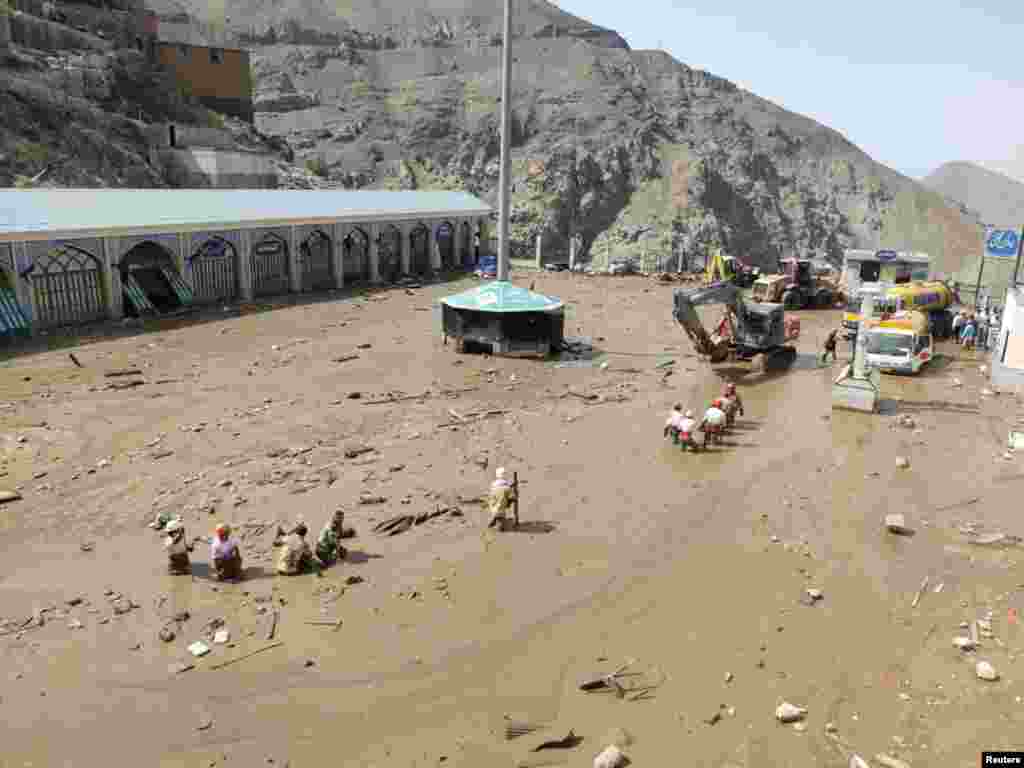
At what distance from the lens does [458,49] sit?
106062 millimetres

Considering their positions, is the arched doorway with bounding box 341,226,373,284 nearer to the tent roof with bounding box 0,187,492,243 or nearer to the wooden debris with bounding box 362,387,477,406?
the tent roof with bounding box 0,187,492,243

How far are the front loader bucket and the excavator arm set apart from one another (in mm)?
4495

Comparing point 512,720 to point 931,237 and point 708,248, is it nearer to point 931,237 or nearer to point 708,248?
point 708,248

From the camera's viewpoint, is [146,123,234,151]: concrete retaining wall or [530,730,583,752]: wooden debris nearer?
[530,730,583,752]: wooden debris

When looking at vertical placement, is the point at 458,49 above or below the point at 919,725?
above

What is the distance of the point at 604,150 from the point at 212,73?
43.5 metres

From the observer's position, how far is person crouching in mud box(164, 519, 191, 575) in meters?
10.5

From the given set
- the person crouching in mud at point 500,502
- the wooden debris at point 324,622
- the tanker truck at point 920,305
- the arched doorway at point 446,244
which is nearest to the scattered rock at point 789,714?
the wooden debris at point 324,622

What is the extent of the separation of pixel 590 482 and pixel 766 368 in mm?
12328

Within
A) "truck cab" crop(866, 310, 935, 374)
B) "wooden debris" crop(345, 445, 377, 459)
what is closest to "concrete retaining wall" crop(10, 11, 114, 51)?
"wooden debris" crop(345, 445, 377, 459)

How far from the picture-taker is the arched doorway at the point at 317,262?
125ft

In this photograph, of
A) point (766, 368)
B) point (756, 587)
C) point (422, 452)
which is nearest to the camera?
point (756, 587)

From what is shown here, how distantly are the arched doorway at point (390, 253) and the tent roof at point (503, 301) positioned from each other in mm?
18416

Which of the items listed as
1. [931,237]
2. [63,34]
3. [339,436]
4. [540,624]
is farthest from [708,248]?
[540,624]
